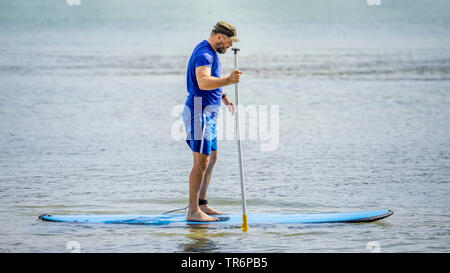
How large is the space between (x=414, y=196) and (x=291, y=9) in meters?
42.3

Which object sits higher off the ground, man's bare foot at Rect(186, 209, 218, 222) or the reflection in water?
man's bare foot at Rect(186, 209, 218, 222)

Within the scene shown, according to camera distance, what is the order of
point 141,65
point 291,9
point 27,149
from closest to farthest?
1. point 27,149
2. point 141,65
3. point 291,9

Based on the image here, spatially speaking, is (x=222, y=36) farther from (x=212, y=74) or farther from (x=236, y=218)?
(x=236, y=218)

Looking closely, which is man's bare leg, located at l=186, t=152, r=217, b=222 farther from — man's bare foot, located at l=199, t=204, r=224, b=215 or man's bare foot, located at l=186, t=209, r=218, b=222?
man's bare foot, located at l=199, t=204, r=224, b=215

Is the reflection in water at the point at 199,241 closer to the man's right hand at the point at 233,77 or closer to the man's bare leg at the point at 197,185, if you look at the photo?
the man's bare leg at the point at 197,185

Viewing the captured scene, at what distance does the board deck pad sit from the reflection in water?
6.0 inches

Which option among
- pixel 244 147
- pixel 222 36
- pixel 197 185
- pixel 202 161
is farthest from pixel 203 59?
pixel 244 147

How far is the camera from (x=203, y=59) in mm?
6938

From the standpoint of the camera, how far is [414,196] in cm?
886

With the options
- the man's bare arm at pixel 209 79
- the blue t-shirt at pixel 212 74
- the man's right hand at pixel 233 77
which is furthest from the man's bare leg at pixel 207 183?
the man's right hand at pixel 233 77

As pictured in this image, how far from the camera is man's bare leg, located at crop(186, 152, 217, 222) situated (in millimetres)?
7141

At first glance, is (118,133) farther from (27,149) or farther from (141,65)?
(141,65)

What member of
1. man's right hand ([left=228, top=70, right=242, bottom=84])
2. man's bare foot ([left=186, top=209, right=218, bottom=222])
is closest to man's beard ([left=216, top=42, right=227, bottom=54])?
man's right hand ([left=228, top=70, right=242, bottom=84])
